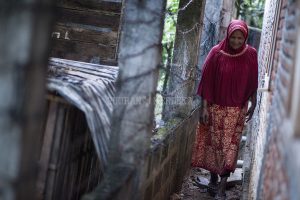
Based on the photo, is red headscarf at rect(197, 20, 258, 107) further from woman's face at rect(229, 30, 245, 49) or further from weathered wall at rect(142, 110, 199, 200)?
weathered wall at rect(142, 110, 199, 200)

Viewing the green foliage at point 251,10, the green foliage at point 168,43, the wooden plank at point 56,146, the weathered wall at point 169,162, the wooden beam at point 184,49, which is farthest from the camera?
the green foliage at point 251,10

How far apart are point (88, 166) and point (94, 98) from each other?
854 mm

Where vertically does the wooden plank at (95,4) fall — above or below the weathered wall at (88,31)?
above

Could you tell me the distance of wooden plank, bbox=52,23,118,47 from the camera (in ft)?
20.8

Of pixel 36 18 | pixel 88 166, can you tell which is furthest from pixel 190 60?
pixel 36 18

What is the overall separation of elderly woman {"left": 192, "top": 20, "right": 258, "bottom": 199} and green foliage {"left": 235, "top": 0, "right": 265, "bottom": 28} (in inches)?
322

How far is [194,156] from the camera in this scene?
632cm

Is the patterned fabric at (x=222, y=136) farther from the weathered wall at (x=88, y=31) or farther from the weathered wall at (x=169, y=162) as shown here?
the weathered wall at (x=88, y=31)

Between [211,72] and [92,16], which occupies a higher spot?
[92,16]

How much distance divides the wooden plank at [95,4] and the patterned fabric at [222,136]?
189 centimetres

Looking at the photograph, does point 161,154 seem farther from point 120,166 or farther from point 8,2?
point 8,2

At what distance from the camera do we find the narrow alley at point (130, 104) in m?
1.90

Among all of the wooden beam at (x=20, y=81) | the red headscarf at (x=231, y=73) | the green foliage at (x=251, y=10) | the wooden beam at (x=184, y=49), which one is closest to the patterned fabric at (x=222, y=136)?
the red headscarf at (x=231, y=73)

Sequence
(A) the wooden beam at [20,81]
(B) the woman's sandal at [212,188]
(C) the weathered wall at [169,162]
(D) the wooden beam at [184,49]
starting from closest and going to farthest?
1. (A) the wooden beam at [20,81]
2. (C) the weathered wall at [169,162]
3. (D) the wooden beam at [184,49]
4. (B) the woman's sandal at [212,188]
